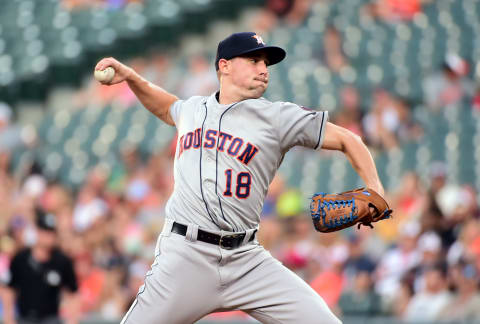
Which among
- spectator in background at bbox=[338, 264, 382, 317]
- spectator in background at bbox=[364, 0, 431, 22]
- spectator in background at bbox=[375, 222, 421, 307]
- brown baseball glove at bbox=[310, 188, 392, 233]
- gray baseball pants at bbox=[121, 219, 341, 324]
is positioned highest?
spectator in background at bbox=[364, 0, 431, 22]

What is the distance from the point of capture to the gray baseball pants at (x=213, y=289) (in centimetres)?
377

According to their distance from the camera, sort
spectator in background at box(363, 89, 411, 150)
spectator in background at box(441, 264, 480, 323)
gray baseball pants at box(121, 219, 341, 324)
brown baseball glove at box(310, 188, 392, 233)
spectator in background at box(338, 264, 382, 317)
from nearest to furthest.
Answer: brown baseball glove at box(310, 188, 392, 233) → gray baseball pants at box(121, 219, 341, 324) → spectator in background at box(441, 264, 480, 323) → spectator in background at box(338, 264, 382, 317) → spectator in background at box(363, 89, 411, 150)

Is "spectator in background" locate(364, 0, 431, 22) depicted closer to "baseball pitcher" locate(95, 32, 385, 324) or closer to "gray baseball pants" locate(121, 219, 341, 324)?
"baseball pitcher" locate(95, 32, 385, 324)

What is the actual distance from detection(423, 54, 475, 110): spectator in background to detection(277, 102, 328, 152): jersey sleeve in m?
6.01

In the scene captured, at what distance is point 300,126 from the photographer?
382 cm

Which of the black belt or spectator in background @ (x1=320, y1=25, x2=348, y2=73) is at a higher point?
spectator in background @ (x1=320, y1=25, x2=348, y2=73)

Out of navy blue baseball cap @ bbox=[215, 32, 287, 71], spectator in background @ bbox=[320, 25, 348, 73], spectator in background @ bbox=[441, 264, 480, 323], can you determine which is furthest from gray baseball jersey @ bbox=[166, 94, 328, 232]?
spectator in background @ bbox=[320, 25, 348, 73]

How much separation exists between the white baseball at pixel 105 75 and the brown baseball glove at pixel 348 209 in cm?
107

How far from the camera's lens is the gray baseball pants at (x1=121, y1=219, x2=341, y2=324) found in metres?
3.77

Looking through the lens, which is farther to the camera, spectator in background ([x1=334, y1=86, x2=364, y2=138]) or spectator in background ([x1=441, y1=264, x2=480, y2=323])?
spectator in background ([x1=334, y1=86, x2=364, y2=138])

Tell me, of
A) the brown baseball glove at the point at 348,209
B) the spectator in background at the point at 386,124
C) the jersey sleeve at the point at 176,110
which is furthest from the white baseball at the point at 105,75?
the spectator in background at the point at 386,124

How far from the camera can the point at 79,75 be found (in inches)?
491

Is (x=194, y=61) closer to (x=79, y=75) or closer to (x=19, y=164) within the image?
(x=79, y=75)

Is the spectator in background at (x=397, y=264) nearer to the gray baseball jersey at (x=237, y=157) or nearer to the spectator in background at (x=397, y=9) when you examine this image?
the gray baseball jersey at (x=237, y=157)
